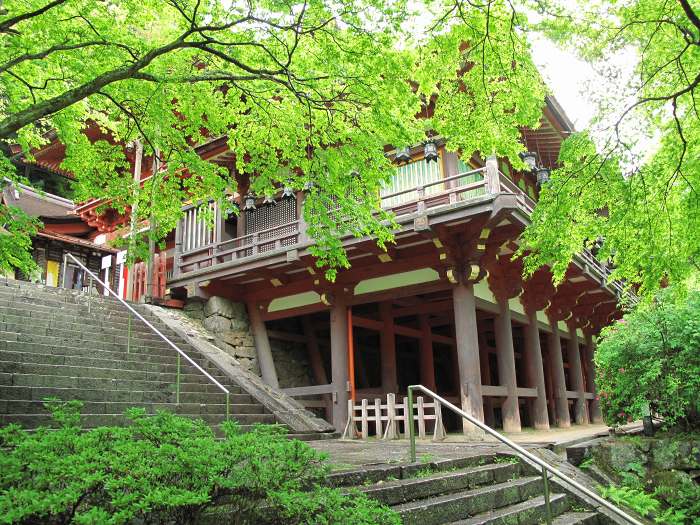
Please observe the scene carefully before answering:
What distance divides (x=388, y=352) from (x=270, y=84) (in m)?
7.88

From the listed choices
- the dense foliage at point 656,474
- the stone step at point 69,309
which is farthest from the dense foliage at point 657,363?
the stone step at point 69,309

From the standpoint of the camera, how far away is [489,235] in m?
10.8

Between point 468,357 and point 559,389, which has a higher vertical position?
point 468,357

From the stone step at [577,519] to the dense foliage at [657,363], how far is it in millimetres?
2700

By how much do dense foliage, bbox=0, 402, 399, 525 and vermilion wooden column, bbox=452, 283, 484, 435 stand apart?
668 cm

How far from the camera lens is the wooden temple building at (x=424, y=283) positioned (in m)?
10.5

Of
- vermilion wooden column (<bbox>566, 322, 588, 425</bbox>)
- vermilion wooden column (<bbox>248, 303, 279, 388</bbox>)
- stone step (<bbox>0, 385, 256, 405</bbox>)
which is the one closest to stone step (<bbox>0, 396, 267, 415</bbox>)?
stone step (<bbox>0, 385, 256, 405</bbox>)

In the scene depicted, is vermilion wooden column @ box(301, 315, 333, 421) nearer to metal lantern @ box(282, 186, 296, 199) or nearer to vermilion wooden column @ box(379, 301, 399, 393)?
vermilion wooden column @ box(379, 301, 399, 393)

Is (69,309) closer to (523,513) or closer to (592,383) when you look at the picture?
(523,513)

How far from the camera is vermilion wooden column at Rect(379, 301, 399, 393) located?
1258 centimetres

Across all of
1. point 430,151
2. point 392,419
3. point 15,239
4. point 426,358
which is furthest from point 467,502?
point 426,358

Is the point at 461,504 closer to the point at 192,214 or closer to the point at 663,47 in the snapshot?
the point at 663,47

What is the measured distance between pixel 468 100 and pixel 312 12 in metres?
2.16

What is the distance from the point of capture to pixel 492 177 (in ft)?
32.6
